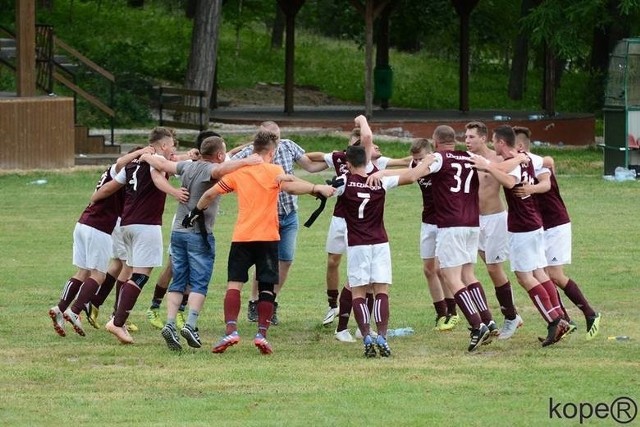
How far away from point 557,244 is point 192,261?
3234 mm

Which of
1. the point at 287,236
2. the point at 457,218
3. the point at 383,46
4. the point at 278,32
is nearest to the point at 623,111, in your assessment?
the point at 383,46

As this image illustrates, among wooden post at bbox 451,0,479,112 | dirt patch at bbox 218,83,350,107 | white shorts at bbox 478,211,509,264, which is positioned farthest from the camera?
dirt patch at bbox 218,83,350,107

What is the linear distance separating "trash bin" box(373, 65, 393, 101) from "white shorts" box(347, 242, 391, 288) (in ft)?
93.4

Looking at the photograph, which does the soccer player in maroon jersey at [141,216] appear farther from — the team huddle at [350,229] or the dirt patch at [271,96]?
the dirt patch at [271,96]

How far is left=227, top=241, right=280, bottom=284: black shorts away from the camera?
1147 centimetres

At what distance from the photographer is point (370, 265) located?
37.4 ft

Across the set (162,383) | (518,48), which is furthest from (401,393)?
(518,48)

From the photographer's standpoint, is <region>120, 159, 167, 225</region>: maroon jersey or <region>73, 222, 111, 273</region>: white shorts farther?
<region>73, 222, 111, 273</region>: white shorts

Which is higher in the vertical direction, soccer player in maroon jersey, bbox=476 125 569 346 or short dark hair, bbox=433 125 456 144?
short dark hair, bbox=433 125 456 144

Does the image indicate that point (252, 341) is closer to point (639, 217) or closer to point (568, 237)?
point (568, 237)

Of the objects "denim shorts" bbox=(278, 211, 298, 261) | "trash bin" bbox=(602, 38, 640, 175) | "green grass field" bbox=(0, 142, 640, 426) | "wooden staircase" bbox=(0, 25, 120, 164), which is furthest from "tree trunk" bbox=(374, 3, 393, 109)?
"denim shorts" bbox=(278, 211, 298, 261)

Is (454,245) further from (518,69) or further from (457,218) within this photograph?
(518,69)

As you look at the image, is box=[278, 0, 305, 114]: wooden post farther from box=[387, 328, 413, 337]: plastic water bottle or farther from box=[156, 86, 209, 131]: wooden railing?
box=[387, 328, 413, 337]: plastic water bottle

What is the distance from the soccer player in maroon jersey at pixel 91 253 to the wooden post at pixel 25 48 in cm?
1595
